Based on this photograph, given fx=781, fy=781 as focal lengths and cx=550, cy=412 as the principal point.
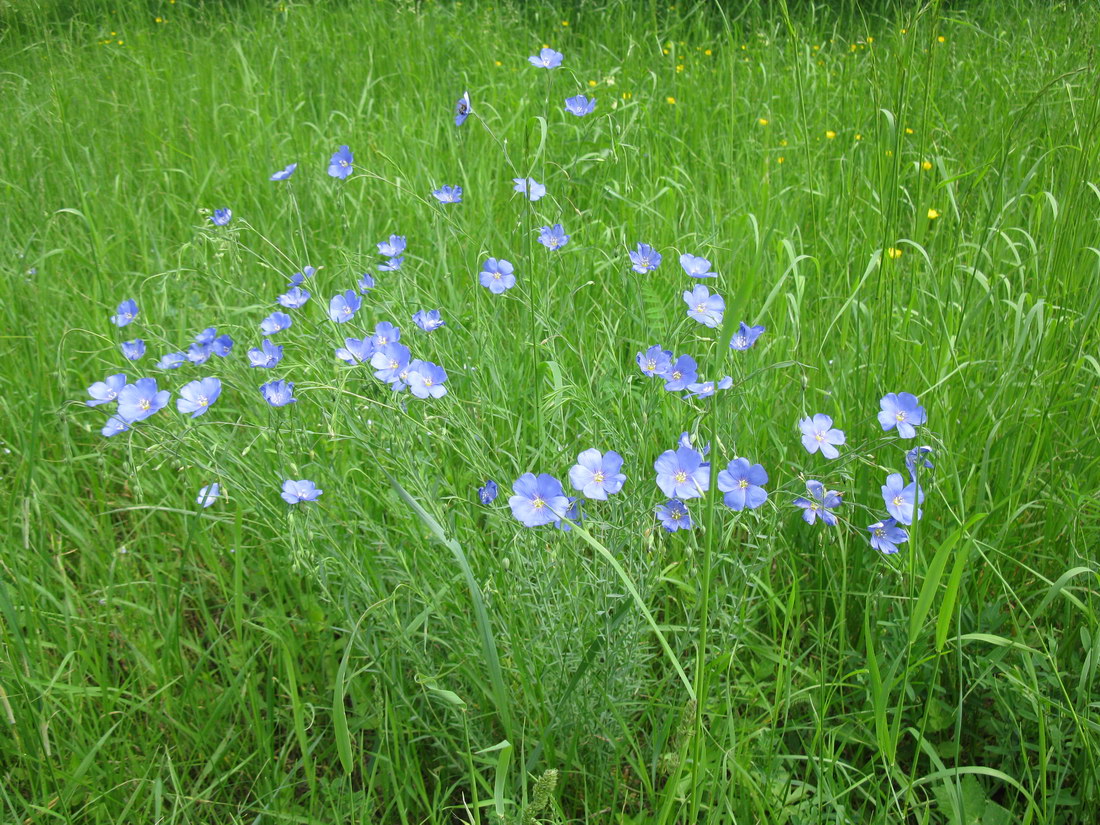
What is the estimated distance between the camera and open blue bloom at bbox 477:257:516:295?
66.7 inches

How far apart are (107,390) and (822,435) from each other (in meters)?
1.28

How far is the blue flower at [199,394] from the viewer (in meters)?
1.39

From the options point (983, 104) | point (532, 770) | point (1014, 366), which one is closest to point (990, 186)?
point (983, 104)

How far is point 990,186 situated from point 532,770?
2.45 metres

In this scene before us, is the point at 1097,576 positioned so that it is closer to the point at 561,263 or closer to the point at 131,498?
the point at 561,263

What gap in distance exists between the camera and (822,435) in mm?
1333

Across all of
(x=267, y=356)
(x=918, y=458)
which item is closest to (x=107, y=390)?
(x=267, y=356)

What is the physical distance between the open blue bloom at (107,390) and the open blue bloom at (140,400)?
1.9 inches

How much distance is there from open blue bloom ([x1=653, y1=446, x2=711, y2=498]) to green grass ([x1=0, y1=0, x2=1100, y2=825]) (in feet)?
0.21

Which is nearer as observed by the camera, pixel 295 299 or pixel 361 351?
pixel 361 351

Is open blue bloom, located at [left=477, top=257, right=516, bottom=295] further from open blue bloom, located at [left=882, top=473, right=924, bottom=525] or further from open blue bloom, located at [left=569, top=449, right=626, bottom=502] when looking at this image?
open blue bloom, located at [left=882, top=473, right=924, bottom=525]

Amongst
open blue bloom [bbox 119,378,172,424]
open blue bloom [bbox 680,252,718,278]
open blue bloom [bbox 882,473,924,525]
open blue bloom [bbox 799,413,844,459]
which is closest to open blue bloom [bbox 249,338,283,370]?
open blue bloom [bbox 119,378,172,424]

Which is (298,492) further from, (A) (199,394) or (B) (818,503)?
(B) (818,503)

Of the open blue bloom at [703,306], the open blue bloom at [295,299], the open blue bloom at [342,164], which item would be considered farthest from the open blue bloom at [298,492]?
the open blue bloom at [342,164]
